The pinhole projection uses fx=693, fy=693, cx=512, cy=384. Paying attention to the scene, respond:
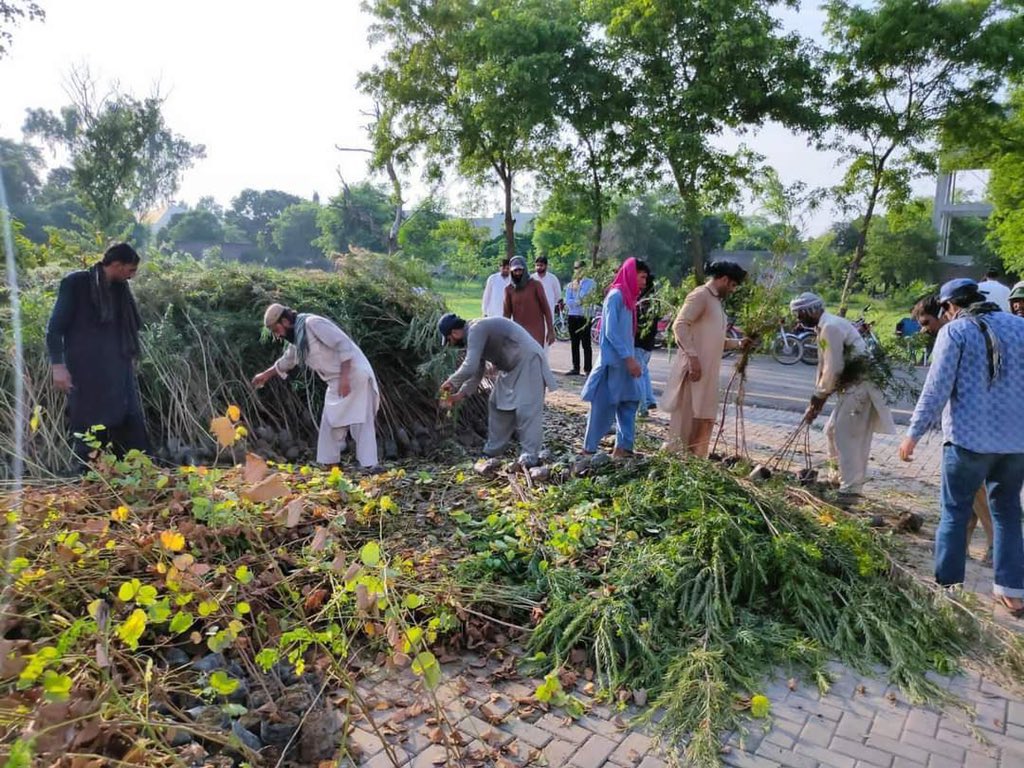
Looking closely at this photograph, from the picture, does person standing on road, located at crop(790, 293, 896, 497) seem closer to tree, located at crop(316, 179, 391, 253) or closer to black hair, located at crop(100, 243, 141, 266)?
black hair, located at crop(100, 243, 141, 266)

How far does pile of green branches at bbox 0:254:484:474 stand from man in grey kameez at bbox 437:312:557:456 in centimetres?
115

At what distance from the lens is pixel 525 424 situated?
5.30 metres

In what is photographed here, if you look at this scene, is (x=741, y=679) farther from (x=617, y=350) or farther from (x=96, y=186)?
(x=96, y=186)

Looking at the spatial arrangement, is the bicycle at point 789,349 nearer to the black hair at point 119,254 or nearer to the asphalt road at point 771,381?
the asphalt road at point 771,381

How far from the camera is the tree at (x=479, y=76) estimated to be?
12102 mm

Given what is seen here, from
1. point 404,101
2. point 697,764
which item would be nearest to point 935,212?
point 404,101

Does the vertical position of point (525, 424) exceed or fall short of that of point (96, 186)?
it falls short

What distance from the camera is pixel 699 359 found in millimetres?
5215

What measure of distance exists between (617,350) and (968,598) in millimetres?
2735

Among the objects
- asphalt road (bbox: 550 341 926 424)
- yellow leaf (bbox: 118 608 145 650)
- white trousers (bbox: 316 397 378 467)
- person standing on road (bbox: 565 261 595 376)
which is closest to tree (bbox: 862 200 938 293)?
asphalt road (bbox: 550 341 926 424)

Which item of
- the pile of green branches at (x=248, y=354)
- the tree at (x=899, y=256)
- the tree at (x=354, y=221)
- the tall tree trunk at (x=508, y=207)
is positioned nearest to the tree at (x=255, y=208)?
the tree at (x=354, y=221)

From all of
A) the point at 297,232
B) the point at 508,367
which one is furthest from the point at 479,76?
the point at 297,232

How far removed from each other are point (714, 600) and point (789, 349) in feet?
39.4

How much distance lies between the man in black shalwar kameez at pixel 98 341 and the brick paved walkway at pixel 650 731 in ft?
9.43
